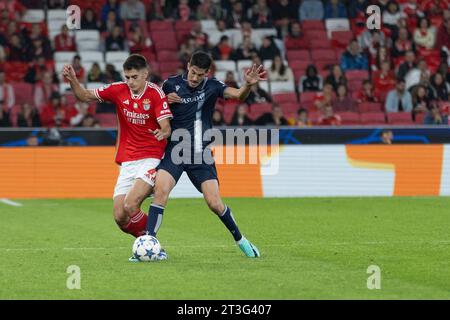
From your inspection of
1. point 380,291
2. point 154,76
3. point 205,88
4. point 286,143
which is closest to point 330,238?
point 205,88

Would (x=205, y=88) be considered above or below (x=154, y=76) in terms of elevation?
above

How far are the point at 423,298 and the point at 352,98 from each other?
612 inches

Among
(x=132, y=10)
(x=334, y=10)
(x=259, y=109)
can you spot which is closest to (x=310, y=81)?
(x=259, y=109)

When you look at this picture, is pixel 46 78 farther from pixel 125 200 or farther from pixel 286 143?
pixel 125 200

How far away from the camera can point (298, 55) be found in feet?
81.8

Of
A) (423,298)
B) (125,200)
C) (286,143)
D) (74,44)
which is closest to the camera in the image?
(423,298)

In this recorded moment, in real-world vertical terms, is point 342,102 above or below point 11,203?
above

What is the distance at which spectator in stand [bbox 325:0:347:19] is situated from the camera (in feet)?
85.4

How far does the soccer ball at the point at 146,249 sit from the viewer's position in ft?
34.2

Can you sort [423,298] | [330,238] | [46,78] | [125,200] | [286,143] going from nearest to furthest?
[423,298] → [125,200] → [330,238] → [286,143] → [46,78]

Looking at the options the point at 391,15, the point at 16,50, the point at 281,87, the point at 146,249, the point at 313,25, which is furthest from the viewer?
the point at 313,25

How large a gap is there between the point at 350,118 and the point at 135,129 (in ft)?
40.7

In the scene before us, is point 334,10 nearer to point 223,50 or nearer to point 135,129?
point 223,50

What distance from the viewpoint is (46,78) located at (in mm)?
22438
